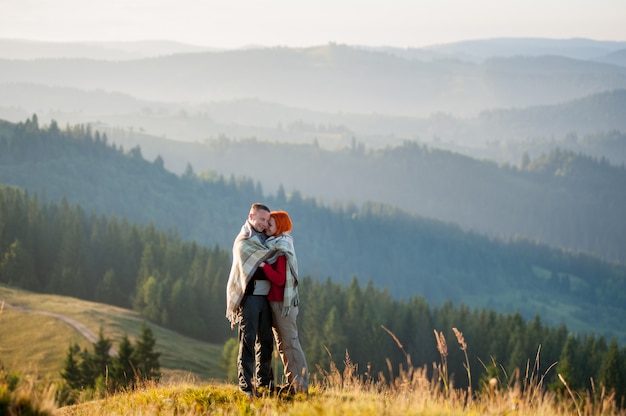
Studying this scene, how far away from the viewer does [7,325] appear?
6588 cm

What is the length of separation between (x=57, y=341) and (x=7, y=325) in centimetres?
672

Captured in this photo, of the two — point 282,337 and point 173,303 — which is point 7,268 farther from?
point 282,337

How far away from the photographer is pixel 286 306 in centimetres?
1248

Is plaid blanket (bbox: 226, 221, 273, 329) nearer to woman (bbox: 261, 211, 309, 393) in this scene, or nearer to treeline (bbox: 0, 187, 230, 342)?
woman (bbox: 261, 211, 309, 393)

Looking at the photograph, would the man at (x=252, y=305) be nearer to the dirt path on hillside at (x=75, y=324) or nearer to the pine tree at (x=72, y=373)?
the pine tree at (x=72, y=373)

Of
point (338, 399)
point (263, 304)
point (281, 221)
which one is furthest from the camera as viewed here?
point (281, 221)

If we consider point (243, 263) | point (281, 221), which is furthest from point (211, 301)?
point (243, 263)

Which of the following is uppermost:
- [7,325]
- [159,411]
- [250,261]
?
[250,261]

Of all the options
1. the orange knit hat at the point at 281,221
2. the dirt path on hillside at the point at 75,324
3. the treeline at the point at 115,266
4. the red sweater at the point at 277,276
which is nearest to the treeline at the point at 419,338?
the treeline at the point at 115,266

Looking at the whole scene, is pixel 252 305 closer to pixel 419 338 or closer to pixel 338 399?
pixel 338 399

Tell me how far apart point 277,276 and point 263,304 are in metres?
0.64

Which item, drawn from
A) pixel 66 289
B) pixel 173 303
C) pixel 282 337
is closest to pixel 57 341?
pixel 173 303

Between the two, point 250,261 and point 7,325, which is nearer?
point 250,261

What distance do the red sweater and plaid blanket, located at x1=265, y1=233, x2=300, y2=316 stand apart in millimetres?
77
